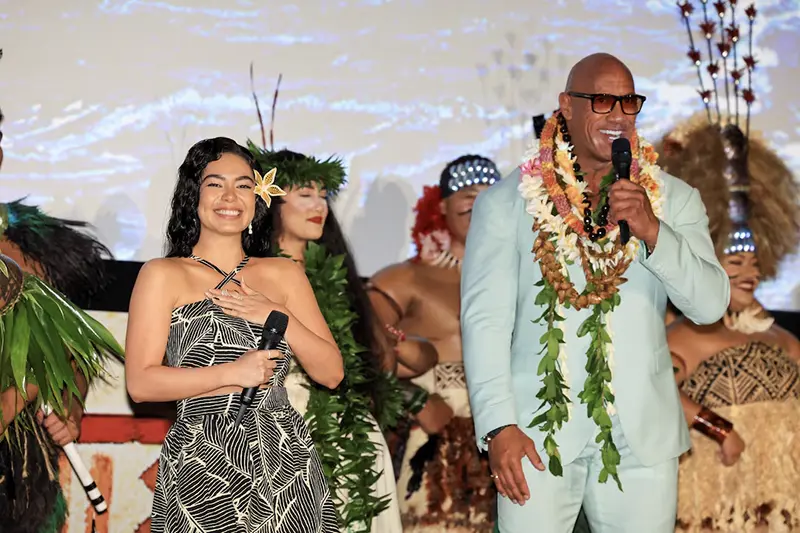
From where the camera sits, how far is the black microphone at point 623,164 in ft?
10.7

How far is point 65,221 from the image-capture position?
15.2 ft

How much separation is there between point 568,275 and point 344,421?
54.8 inches

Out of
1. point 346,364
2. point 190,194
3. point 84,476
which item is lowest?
point 84,476

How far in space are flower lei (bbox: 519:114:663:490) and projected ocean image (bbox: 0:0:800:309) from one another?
2.36 meters

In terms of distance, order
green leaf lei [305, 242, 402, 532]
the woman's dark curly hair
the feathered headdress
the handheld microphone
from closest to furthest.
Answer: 1. the woman's dark curly hair
2. the handheld microphone
3. green leaf lei [305, 242, 402, 532]
4. the feathered headdress

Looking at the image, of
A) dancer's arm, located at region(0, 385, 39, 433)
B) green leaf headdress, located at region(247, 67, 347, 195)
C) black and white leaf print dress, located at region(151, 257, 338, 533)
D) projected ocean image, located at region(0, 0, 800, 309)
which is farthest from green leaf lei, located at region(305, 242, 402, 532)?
black and white leaf print dress, located at region(151, 257, 338, 533)

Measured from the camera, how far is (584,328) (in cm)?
349

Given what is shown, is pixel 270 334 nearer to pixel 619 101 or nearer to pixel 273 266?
pixel 273 266

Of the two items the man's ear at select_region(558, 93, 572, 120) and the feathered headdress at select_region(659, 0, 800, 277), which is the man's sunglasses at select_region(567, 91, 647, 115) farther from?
the feathered headdress at select_region(659, 0, 800, 277)

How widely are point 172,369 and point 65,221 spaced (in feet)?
5.67

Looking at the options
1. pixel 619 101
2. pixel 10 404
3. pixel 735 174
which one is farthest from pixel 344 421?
pixel 735 174

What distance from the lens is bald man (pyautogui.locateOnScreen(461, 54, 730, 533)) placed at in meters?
3.40

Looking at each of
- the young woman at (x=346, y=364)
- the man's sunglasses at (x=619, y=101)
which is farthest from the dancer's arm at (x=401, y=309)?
the man's sunglasses at (x=619, y=101)

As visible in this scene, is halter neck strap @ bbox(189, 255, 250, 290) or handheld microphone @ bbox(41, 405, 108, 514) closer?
halter neck strap @ bbox(189, 255, 250, 290)
